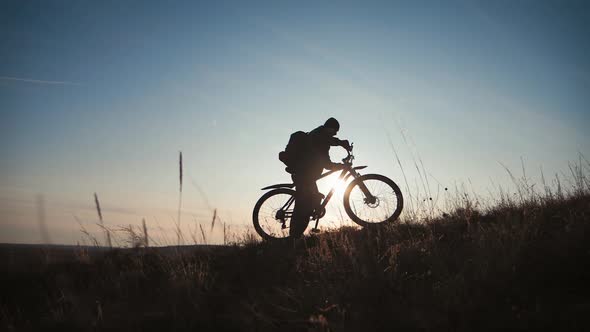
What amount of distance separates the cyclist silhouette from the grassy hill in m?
1.71

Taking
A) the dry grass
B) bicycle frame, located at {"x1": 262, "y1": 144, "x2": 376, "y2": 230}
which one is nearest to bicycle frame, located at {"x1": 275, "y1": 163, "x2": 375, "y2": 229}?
bicycle frame, located at {"x1": 262, "y1": 144, "x2": 376, "y2": 230}

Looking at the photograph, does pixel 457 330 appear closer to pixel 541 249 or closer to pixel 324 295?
pixel 324 295

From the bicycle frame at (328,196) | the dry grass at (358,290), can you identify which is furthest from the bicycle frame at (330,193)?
the dry grass at (358,290)

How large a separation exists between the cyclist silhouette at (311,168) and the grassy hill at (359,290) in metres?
1.71

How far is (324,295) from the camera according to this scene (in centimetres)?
353

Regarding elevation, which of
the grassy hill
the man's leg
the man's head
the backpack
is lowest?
the grassy hill

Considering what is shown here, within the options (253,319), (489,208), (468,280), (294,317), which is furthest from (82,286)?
(489,208)

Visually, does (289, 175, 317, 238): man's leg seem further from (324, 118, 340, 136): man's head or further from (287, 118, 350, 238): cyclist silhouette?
(324, 118, 340, 136): man's head

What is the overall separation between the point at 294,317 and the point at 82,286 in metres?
3.75

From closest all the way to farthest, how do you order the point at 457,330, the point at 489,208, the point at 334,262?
the point at 457,330 → the point at 334,262 → the point at 489,208

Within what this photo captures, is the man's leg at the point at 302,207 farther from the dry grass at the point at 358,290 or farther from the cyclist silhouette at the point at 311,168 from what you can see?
the dry grass at the point at 358,290

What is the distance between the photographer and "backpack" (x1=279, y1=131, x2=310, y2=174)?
723 cm

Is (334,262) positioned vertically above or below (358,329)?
above

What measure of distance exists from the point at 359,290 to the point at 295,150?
4.11m
